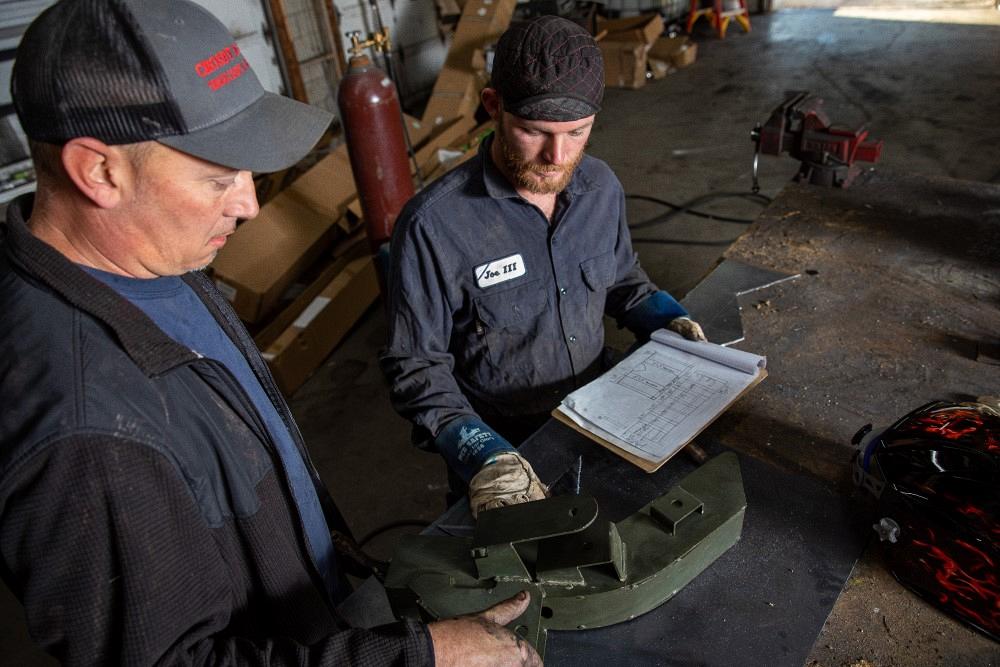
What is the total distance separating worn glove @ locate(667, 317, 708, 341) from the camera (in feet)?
5.50

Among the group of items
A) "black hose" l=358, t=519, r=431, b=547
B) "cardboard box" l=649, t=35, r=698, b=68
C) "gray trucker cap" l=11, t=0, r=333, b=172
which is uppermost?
"gray trucker cap" l=11, t=0, r=333, b=172

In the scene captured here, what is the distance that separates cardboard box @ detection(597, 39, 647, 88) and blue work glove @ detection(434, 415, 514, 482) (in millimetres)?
5943

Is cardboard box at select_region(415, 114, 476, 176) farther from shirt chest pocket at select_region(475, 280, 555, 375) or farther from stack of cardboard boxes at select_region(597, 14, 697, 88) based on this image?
shirt chest pocket at select_region(475, 280, 555, 375)

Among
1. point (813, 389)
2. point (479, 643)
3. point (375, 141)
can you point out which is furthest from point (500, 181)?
point (375, 141)

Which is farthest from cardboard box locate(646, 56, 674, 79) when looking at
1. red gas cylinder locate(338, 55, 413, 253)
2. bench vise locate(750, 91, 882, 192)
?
bench vise locate(750, 91, 882, 192)

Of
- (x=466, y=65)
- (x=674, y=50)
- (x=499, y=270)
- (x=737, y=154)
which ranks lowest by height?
(x=737, y=154)

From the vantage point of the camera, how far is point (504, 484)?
49.9 inches

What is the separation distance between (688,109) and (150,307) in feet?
19.6

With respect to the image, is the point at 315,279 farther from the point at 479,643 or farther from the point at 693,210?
the point at 479,643

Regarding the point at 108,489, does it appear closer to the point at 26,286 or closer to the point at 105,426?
the point at 105,426

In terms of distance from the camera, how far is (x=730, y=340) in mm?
1774

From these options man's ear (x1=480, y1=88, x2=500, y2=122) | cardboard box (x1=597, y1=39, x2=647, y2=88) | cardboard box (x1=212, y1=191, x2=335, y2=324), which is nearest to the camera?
man's ear (x1=480, y1=88, x2=500, y2=122)

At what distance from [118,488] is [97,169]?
1.27 feet

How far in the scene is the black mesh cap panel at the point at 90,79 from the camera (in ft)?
2.56
